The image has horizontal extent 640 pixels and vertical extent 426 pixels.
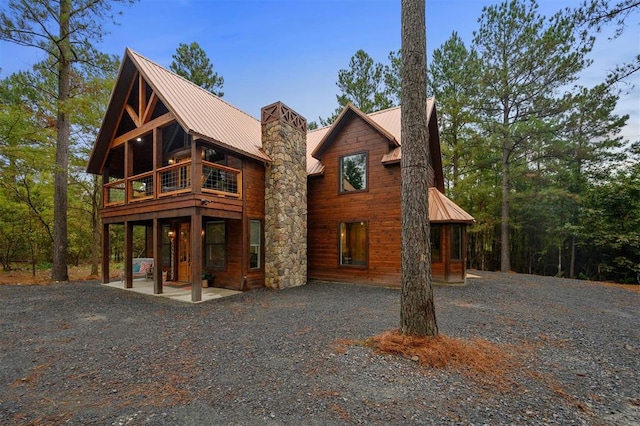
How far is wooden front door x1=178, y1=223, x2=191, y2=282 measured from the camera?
1020cm

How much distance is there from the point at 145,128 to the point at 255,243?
497 cm

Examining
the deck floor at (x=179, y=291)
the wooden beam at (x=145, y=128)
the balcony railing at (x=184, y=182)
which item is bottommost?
the deck floor at (x=179, y=291)

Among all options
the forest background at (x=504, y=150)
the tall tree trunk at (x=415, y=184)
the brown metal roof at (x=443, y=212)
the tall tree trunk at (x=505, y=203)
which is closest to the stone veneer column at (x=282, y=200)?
the brown metal roof at (x=443, y=212)

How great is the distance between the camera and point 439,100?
15945 mm

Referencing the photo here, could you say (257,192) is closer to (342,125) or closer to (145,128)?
(145,128)

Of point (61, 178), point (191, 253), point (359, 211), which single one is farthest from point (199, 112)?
point (61, 178)

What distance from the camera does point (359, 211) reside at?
10.2 meters

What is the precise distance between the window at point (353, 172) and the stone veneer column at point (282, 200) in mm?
1788

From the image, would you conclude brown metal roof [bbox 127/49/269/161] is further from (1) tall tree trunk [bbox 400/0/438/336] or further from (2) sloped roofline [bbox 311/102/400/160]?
(1) tall tree trunk [bbox 400/0/438/336]

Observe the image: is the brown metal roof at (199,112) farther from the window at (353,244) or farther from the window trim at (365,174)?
the window at (353,244)

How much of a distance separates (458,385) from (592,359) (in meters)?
2.39

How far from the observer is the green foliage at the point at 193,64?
18.0 m

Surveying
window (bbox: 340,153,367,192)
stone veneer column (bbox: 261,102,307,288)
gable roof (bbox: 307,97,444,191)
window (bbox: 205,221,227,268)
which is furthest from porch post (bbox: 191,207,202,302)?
window (bbox: 340,153,367,192)

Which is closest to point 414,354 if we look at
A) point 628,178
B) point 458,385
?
point 458,385
